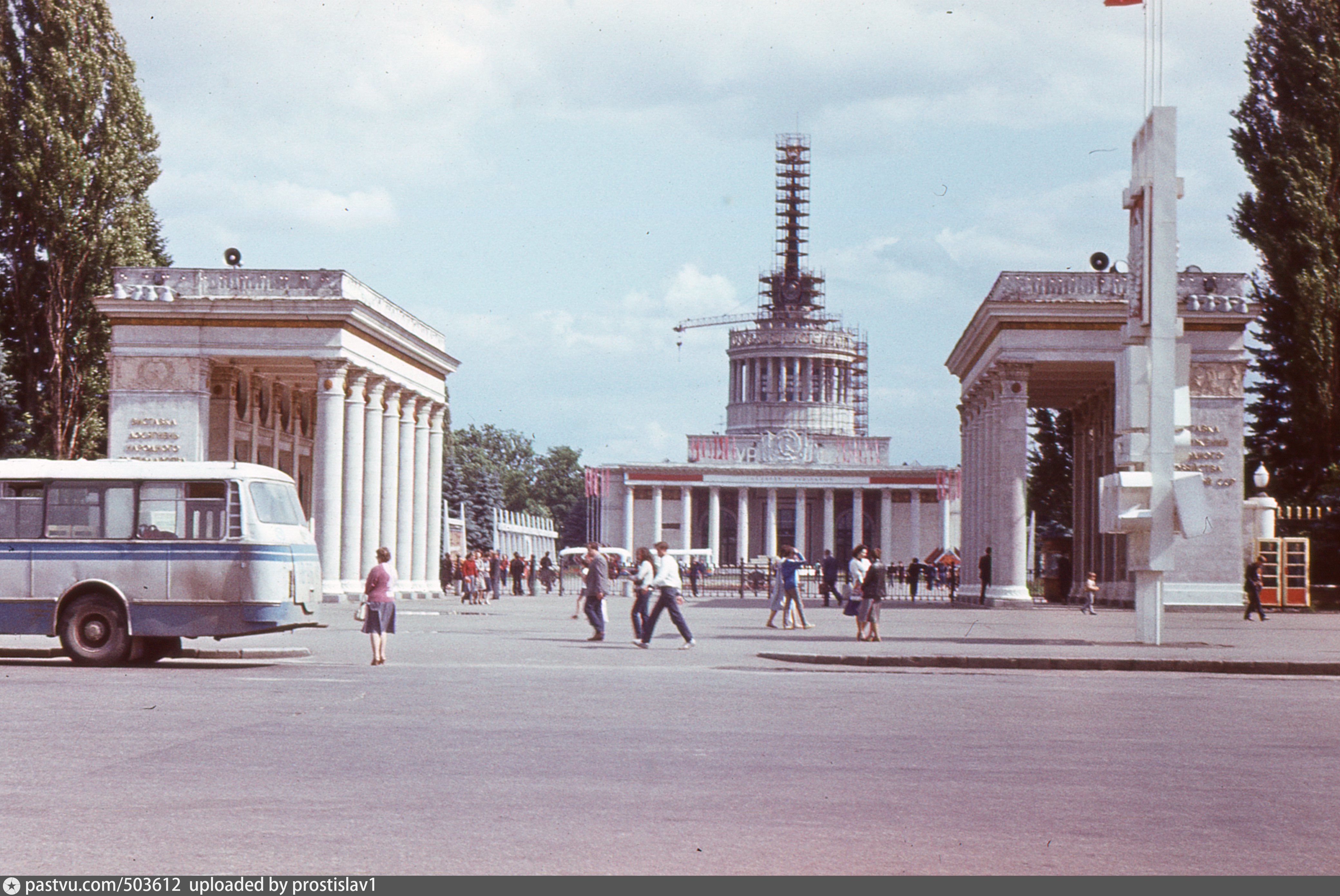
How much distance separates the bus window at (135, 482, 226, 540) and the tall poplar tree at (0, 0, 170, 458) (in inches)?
1221

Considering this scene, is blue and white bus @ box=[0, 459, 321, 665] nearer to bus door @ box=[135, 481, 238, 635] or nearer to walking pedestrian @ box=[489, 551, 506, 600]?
bus door @ box=[135, 481, 238, 635]

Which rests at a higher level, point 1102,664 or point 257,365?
point 257,365

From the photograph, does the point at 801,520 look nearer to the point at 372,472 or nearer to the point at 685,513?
the point at 685,513

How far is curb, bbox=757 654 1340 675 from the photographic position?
24375mm

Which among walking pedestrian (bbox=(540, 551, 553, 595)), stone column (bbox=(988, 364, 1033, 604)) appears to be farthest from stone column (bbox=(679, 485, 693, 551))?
stone column (bbox=(988, 364, 1033, 604))

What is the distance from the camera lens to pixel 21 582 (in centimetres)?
2359

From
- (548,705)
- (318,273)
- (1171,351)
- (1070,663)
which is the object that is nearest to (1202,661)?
(1070,663)

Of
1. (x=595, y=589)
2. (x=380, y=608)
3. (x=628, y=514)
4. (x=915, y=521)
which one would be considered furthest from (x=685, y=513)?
(x=380, y=608)

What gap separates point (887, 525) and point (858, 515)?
295 centimetres

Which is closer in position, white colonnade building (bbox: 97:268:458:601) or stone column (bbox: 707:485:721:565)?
white colonnade building (bbox: 97:268:458:601)

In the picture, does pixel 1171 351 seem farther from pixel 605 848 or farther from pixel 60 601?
pixel 605 848

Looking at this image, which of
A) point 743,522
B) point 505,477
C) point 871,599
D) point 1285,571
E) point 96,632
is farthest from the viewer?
point 505,477

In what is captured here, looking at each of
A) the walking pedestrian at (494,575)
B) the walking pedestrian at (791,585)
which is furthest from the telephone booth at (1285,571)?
the walking pedestrian at (494,575)

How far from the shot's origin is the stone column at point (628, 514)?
462ft
